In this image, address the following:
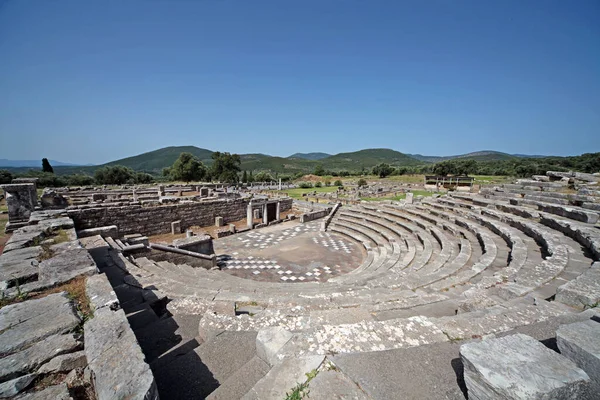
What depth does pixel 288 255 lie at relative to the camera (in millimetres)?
13289

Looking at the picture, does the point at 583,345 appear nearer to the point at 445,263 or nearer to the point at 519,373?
the point at 519,373

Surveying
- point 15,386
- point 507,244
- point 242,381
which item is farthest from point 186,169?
point 242,381

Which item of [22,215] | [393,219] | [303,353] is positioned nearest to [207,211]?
[22,215]

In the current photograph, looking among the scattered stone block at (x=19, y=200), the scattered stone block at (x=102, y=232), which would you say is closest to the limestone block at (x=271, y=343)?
the scattered stone block at (x=102, y=232)

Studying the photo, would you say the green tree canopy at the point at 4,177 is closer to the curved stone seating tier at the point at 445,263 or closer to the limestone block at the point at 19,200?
the limestone block at the point at 19,200

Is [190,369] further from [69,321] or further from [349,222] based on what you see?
[349,222]

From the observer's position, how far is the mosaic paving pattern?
11070 mm

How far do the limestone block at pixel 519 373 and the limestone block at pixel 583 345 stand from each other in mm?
226

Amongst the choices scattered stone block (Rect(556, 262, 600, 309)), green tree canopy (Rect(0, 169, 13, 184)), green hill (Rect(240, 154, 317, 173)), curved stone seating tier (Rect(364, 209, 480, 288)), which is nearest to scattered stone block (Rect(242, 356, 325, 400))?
scattered stone block (Rect(556, 262, 600, 309))

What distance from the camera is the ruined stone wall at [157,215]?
1330cm

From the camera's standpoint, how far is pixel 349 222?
59.3 feet

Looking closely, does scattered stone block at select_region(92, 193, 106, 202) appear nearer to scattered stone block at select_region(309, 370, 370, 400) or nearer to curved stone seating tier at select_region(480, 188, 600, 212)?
scattered stone block at select_region(309, 370, 370, 400)

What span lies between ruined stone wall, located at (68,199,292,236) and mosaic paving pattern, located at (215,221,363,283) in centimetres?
352

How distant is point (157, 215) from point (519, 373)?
17799 mm
